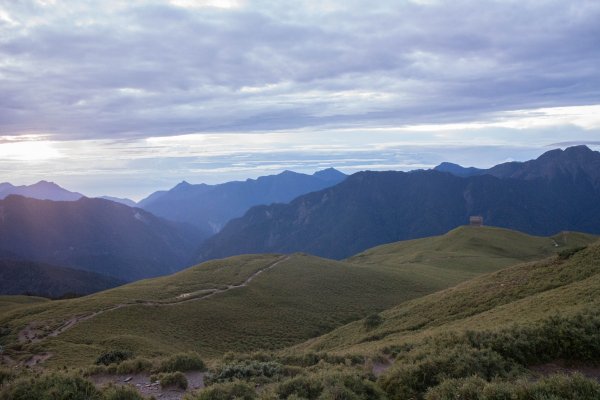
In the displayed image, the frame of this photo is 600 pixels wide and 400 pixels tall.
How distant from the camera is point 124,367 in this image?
18500 millimetres

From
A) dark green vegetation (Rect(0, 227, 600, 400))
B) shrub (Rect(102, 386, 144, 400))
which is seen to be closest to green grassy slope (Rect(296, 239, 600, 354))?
dark green vegetation (Rect(0, 227, 600, 400))

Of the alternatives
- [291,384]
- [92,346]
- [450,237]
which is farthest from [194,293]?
[450,237]

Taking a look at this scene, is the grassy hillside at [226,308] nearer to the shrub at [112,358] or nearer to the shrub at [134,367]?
the shrub at [112,358]

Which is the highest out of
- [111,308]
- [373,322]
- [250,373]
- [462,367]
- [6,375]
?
[462,367]

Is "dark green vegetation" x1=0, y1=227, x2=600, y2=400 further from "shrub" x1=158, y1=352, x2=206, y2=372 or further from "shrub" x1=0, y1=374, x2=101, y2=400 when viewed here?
"shrub" x1=0, y1=374, x2=101, y2=400

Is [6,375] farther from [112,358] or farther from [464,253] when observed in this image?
[464,253]

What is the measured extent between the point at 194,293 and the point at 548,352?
47.9 metres

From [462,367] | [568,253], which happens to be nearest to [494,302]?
[568,253]

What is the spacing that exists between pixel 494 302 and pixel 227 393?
23.5 metres

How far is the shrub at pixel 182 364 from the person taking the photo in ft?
58.7

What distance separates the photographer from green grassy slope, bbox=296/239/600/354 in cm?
2427

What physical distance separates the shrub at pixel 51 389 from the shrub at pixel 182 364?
4.71m

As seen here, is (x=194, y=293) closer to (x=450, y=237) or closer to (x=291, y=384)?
(x=291, y=384)

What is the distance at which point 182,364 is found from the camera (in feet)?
59.3
